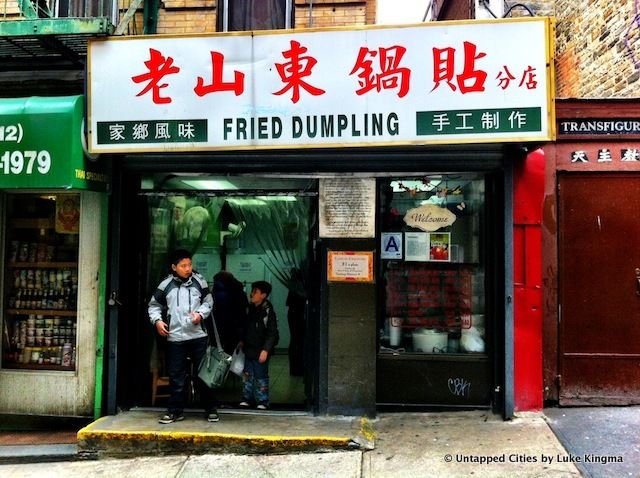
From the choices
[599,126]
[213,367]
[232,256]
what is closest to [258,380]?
[213,367]

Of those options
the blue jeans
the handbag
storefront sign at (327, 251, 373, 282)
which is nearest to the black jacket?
the blue jeans

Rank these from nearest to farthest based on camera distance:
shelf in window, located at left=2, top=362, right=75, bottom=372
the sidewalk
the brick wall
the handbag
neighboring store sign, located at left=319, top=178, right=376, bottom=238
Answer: the sidewalk, the handbag, neighboring store sign, located at left=319, top=178, right=376, bottom=238, shelf in window, located at left=2, top=362, right=75, bottom=372, the brick wall

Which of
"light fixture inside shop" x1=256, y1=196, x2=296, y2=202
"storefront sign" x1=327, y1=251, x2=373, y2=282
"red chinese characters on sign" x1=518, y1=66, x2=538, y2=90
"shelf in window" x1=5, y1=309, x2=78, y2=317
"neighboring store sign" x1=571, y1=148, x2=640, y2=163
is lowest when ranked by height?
"shelf in window" x1=5, y1=309, x2=78, y2=317

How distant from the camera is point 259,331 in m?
5.92

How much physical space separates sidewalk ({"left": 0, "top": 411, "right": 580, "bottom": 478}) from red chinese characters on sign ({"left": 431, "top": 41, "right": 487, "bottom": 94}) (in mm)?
3245

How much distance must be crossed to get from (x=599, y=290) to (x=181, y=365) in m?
4.48

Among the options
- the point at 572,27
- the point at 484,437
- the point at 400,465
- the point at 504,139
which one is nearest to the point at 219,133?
the point at 504,139

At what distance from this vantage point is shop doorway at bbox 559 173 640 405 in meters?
5.68

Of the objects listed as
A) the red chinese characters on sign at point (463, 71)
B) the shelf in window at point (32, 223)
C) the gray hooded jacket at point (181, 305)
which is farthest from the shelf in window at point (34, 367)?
the red chinese characters on sign at point (463, 71)

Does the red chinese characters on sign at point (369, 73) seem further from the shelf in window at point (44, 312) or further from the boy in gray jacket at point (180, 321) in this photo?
the shelf in window at point (44, 312)

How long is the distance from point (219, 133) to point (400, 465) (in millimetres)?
3452

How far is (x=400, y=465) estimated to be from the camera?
4602mm

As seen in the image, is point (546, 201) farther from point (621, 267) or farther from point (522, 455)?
point (522, 455)

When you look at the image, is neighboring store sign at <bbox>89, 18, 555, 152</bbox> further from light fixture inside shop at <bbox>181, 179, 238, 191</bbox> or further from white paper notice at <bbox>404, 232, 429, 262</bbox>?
white paper notice at <bbox>404, 232, 429, 262</bbox>
